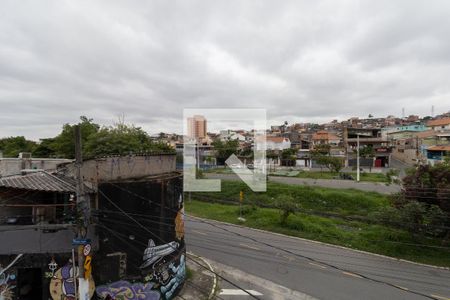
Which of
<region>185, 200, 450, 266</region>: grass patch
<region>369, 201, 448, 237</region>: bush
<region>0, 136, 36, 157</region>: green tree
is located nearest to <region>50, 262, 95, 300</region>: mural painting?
<region>185, 200, 450, 266</region>: grass patch

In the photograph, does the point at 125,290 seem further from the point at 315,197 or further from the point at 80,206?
the point at 315,197

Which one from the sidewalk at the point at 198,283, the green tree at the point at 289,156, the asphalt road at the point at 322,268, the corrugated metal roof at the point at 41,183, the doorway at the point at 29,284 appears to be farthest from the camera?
the green tree at the point at 289,156

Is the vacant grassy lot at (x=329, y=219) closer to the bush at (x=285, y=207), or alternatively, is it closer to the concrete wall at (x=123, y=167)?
the bush at (x=285, y=207)

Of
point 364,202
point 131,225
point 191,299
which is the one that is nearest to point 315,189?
point 364,202

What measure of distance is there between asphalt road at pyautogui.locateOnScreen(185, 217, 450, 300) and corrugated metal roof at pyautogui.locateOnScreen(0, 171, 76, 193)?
1047 centimetres

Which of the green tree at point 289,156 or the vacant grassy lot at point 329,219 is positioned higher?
the green tree at point 289,156

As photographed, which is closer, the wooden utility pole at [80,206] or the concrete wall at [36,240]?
the wooden utility pole at [80,206]

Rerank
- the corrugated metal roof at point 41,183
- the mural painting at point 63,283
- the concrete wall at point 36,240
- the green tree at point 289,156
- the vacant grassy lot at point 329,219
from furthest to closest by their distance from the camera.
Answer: the green tree at point 289,156 → the vacant grassy lot at point 329,219 → the mural painting at point 63,283 → the concrete wall at point 36,240 → the corrugated metal roof at point 41,183

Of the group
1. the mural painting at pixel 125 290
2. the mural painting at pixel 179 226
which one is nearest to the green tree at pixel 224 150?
the mural painting at pixel 179 226

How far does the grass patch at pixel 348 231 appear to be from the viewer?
67.8 feet

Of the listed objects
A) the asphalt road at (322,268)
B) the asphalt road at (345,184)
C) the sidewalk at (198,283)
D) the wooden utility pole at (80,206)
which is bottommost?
the asphalt road at (322,268)

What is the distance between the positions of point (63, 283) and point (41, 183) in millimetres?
3640

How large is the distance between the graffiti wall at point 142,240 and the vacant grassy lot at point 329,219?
13.9 m

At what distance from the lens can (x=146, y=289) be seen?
39.3 feet
